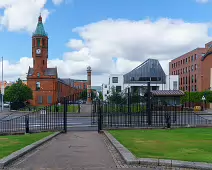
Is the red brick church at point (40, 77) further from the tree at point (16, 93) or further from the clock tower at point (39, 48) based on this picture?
the tree at point (16, 93)

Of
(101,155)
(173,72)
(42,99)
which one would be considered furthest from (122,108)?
(173,72)

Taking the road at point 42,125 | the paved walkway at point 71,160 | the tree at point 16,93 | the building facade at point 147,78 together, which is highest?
the building facade at point 147,78

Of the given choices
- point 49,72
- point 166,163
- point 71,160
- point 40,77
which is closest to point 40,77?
point 40,77

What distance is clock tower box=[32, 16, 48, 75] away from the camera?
7600 cm

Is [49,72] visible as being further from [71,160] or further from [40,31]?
[71,160]

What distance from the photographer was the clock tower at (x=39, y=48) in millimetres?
76000

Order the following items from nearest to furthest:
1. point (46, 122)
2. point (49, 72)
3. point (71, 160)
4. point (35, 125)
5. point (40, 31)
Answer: point (71, 160)
point (46, 122)
point (35, 125)
point (40, 31)
point (49, 72)

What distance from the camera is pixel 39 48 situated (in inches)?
2990

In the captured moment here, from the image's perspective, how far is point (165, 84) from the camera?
8794 centimetres

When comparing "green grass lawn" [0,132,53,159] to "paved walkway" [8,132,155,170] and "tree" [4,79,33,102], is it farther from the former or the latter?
"tree" [4,79,33,102]

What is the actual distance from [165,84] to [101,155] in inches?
3150

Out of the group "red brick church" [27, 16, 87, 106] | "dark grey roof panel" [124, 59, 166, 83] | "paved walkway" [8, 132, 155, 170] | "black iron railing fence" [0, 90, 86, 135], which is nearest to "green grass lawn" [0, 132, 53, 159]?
"paved walkway" [8, 132, 155, 170]

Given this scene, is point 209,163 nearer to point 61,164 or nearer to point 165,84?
point 61,164

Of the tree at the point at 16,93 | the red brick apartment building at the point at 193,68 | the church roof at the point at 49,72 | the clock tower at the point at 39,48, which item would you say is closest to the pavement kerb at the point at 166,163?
the tree at the point at 16,93
